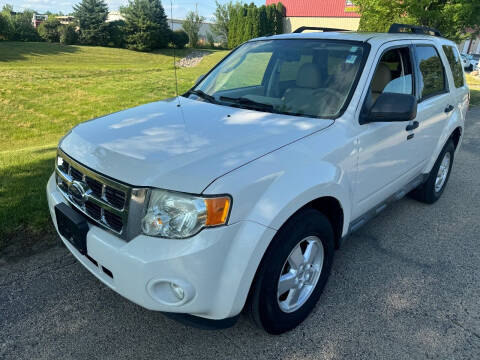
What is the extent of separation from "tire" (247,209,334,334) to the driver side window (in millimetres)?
1424

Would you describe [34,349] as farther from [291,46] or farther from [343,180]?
[291,46]

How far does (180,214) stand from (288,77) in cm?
187

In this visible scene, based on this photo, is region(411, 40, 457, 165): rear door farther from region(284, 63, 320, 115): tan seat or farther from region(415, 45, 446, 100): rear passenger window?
region(284, 63, 320, 115): tan seat

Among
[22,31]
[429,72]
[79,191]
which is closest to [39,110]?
[79,191]

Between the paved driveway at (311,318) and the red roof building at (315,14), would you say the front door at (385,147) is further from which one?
the red roof building at (315,14)

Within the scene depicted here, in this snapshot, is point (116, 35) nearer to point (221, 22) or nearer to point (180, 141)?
point (221, 22)

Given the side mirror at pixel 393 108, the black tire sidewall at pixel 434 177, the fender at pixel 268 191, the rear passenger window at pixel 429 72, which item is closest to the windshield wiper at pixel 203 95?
the fender at pixel 268 191

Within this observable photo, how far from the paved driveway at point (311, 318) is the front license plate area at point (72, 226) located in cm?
57

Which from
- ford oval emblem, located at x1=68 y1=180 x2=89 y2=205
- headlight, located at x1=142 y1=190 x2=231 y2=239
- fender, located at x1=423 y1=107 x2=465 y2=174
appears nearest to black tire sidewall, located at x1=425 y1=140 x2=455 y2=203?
fender, located at x1=423 y1=107 x2=465 y2=174

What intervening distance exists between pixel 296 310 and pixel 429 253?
1.74 meters

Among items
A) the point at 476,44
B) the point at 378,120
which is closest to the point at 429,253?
the point at 378,120

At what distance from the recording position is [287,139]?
2.39 m

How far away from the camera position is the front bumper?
190 centimetres

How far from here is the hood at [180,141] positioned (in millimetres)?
2027
